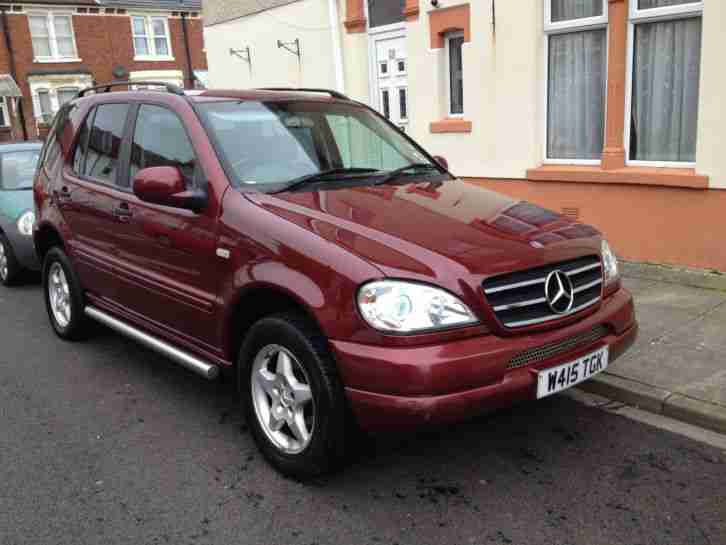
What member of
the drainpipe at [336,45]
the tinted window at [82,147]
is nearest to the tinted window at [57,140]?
the tinted window at [82,147]

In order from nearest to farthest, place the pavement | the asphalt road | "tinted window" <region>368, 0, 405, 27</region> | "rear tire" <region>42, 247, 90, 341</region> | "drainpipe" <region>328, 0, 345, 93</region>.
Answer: the asphalt road → the pavement → "rear tire" <region>42, 247, 90, 341</region> → "tinted window" <region>368, 0, 405, 27</region> → "drainpipe" <region>328, 0, 345, 93</region>

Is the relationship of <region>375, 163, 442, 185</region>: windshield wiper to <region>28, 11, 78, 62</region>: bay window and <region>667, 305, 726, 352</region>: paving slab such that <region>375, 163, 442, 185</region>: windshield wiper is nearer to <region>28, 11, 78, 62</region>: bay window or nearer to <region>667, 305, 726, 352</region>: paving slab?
<region>667, 305, 726, 352</region>: paving slab

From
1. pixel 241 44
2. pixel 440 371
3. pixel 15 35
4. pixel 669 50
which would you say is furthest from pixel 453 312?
pixel 15 35

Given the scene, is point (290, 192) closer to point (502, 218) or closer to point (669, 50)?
point (502, 218)

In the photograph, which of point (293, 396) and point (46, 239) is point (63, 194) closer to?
point (46, 239)

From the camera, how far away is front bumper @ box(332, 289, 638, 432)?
286 cm

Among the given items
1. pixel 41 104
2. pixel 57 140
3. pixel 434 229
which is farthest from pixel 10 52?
pixel 434 229

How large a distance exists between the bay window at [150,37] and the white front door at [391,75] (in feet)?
91.0

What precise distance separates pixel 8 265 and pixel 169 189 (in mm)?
5060

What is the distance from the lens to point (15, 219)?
7664mm

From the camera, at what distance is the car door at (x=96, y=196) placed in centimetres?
466

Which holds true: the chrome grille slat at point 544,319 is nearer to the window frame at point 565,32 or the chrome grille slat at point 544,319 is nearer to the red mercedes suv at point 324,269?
the red mercedes suv at point 324,269

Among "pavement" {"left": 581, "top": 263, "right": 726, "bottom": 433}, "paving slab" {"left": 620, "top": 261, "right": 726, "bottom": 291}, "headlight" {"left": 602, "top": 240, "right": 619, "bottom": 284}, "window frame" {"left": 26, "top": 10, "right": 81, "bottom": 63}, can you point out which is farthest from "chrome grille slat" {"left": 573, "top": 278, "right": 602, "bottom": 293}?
"window frame" {"left": 26, "top": 10, "right": 81, "bottom": 63}

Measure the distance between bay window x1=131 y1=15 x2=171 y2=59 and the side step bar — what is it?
32732mm
